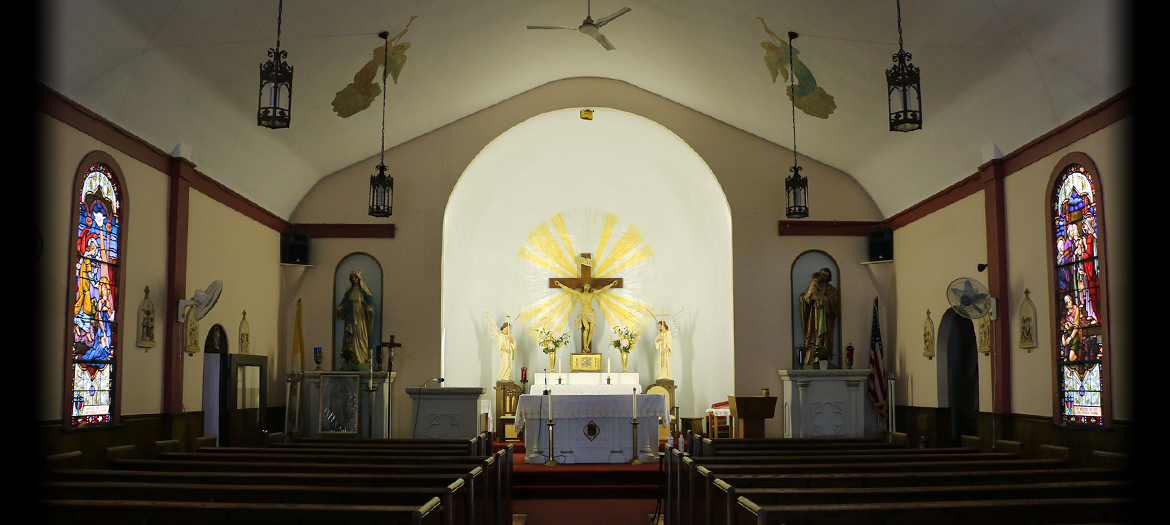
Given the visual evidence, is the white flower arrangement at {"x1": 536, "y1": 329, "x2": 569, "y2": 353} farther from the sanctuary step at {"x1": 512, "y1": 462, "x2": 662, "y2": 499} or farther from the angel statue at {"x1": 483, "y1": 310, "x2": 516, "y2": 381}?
the sanctuary step at {"x1": 512, "y1": 462, "x2": 662, "y2": 499}

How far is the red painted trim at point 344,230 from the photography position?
40.8 feet

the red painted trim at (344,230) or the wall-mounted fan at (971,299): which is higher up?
the red painted trim at (344,230)

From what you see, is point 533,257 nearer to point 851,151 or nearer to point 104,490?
point 851,151

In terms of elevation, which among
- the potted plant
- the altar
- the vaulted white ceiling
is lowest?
the altar

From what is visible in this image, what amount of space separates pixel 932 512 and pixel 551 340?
11.5m

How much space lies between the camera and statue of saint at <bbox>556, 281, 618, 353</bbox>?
15.7 meters

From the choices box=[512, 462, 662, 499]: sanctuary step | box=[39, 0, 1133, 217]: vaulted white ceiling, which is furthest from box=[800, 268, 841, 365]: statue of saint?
box=[512, 462, 662, 499]: sanctuary step

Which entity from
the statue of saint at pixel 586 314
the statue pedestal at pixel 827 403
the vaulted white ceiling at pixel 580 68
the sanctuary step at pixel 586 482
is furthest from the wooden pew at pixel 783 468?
the statue of saint at pixel 586 314

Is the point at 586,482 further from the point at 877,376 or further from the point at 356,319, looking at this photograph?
the point at 877,376

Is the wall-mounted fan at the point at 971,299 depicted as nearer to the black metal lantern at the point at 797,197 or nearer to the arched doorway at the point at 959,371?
the arched doorway at the point at 959,371

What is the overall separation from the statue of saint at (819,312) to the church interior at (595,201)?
9 cm

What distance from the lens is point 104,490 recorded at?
15.5ft

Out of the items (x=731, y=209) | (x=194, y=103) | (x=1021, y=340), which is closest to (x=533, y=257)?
(x=731, y=209)

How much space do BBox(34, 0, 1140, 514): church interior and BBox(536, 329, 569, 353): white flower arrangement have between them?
24 cm
